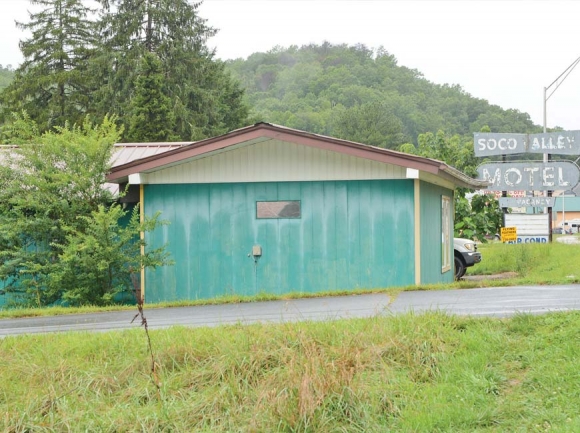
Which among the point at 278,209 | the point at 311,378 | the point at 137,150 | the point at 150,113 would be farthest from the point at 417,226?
the point at 150,113

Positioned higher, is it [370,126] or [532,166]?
[370,126]

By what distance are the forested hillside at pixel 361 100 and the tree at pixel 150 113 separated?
3833 centimetres

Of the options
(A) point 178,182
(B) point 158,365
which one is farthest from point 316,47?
(B) point 158,365

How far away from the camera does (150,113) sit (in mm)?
34812

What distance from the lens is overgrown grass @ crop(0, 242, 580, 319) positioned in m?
12.8

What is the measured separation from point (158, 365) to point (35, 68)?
128 feet

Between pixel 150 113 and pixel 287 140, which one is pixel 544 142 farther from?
pixel 150 113

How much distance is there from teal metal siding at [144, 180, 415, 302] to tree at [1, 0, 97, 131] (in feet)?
88.8

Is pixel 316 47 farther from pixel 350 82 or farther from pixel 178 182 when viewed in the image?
pixel 178 182

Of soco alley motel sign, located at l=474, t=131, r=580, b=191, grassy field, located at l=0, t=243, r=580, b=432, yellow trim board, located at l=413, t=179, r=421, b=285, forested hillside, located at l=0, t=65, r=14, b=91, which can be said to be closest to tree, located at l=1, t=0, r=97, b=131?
forested hillside, located at l=0, t=65, r=14, b=91

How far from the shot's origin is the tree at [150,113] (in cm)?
3403

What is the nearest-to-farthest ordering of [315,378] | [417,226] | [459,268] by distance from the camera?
[315,378] → [417,226] → [459,268]

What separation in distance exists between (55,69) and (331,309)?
37.3 metres

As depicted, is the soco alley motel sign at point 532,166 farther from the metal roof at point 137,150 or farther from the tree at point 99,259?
the tree at point 99,259
